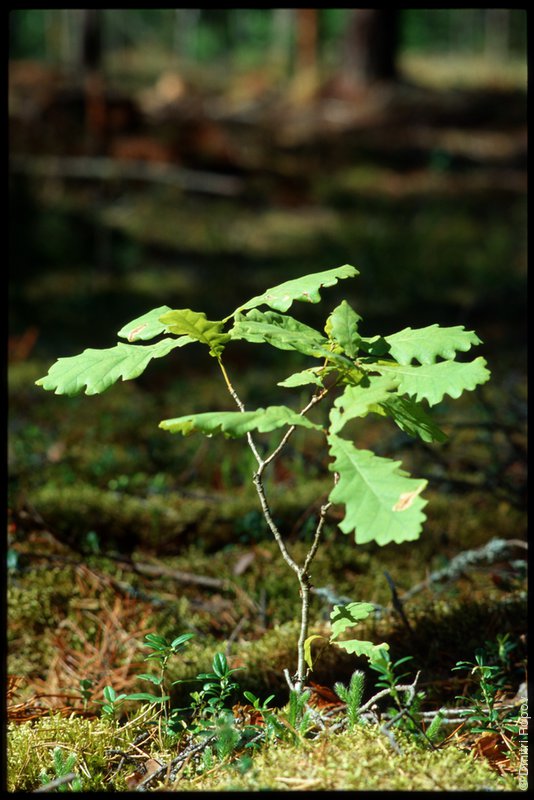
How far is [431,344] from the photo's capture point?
5.14ft

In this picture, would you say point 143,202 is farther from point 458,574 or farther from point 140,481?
point 458,574

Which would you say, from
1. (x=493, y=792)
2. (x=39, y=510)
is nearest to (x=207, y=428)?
(x=493, y=792)

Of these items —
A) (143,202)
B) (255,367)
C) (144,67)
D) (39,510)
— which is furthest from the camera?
(144,67)

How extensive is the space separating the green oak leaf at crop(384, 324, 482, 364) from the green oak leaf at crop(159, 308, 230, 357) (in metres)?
0.37

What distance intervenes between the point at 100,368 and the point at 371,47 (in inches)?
572

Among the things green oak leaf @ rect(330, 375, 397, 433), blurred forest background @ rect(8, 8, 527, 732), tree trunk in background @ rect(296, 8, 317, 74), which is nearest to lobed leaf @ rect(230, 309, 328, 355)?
green oak leaf @ rect(330, 375, 397, 433)

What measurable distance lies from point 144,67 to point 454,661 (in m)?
26.0

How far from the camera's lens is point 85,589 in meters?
2.70

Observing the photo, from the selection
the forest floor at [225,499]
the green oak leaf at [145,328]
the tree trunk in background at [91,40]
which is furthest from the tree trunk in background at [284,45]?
the green oak leaf at [145,328]

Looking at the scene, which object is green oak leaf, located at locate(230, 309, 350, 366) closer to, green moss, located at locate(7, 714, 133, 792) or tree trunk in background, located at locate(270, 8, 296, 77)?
green moss, located at locate(7, 714, 133, 792)

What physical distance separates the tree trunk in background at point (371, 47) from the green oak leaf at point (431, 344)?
44.4 feet

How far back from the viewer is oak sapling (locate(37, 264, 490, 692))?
1.33 m

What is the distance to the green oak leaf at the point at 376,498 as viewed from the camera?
50.4 inches

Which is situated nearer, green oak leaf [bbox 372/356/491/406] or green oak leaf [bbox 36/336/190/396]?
green oak leaf [bbox 372/356/491/406]
